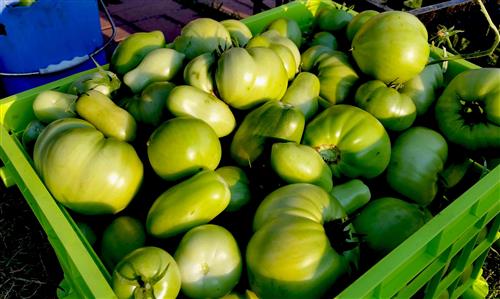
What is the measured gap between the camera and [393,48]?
4.54 feet

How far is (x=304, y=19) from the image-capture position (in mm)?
1950

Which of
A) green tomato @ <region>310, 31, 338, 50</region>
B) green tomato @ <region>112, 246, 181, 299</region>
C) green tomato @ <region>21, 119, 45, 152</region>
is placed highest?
green tomato @ <region>310, 31, 338, 50</region>

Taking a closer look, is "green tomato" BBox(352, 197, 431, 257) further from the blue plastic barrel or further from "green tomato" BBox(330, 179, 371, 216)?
the blue plastic barrel

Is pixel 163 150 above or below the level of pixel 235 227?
above

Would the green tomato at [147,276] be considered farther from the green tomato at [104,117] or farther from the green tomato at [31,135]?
the green tomato at [31,135]

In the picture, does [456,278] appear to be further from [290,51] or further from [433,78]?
[290,51]

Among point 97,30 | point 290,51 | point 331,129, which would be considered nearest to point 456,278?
point 331,129

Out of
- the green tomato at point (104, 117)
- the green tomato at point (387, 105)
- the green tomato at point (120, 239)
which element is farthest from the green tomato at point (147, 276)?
the green tomato at point (387, 105)

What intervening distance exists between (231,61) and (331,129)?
0.98 ft

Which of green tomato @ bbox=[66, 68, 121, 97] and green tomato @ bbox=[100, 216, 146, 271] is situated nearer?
green tomato @ bbox=[100, 216, 146, 271]

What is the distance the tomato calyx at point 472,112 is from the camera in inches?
53.0

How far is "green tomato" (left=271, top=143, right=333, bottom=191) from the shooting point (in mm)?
1130

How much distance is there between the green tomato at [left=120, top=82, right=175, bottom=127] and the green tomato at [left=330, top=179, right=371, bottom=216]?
0.47 metres

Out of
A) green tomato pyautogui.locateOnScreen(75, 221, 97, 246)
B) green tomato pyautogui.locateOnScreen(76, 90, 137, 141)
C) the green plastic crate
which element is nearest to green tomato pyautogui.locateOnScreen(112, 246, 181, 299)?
the green plastic crate
